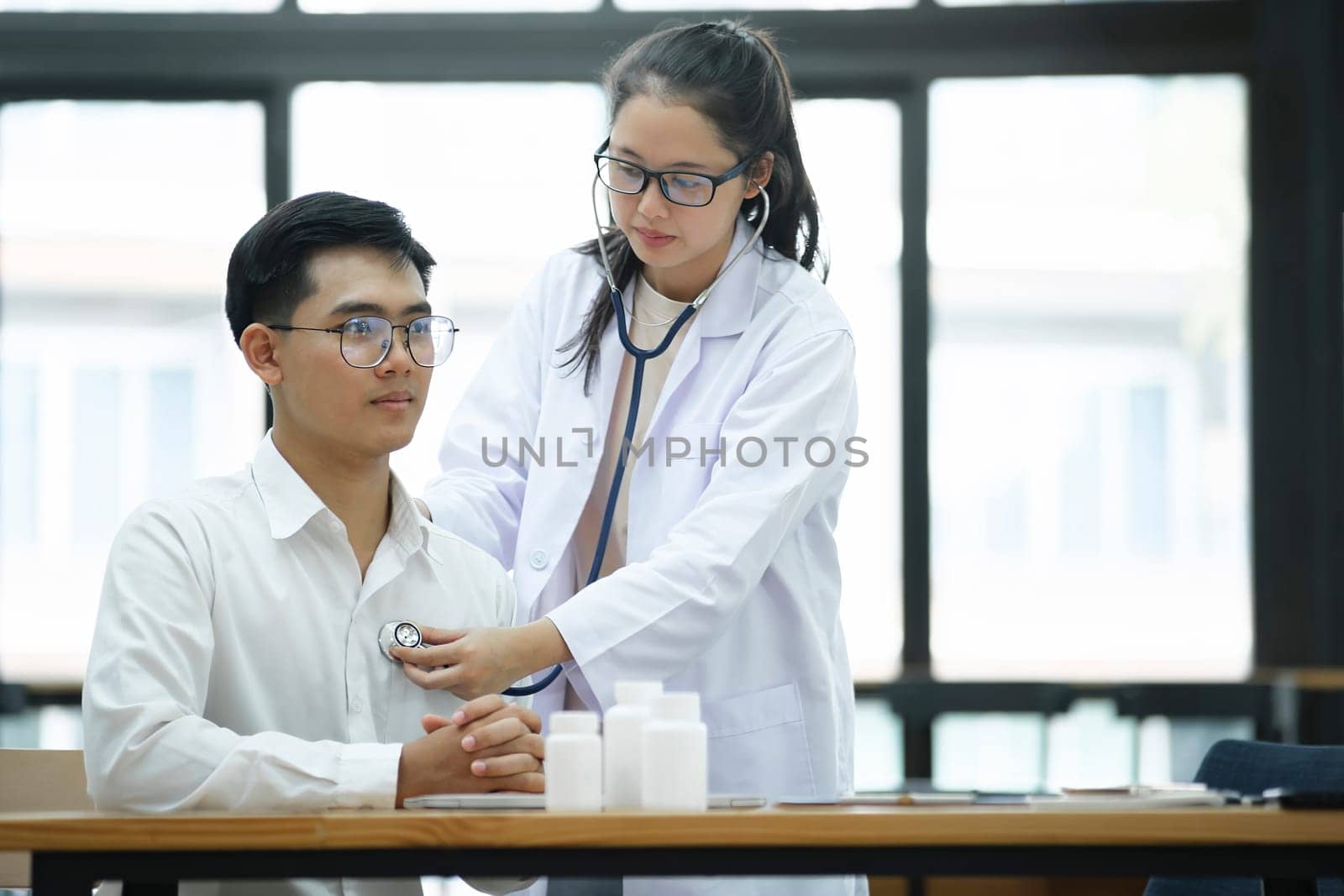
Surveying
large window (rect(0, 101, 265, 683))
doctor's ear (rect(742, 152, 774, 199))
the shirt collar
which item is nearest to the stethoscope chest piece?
the shirt collar

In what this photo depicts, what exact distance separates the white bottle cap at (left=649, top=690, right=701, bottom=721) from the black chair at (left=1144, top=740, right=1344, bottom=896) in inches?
29.2

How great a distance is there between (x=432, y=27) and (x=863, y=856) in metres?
3.61

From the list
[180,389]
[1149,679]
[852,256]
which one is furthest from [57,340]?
[1149,679]

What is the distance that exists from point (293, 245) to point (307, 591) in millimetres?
366

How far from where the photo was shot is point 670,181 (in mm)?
1692

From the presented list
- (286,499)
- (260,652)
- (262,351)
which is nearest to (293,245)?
(262,351)

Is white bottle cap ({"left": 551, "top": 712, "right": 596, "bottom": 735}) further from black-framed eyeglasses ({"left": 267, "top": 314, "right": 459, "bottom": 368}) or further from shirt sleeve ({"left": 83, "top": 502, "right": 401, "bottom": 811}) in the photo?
black-framed eyeglasses ({"left": 267, "top": 314, "right": 459, "bottom": 368})

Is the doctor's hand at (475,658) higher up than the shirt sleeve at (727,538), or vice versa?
the shirt sleeve at (727,538)

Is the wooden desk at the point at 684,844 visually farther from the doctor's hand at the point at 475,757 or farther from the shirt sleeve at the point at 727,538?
the shirt sleeve at the point at 727,538

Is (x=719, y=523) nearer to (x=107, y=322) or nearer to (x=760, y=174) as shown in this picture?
(x=760, y=174)

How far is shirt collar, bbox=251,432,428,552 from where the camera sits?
1510mm

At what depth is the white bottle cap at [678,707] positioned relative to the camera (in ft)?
3.98

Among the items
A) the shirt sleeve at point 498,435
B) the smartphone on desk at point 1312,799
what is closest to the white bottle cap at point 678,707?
the smartphone on desk at point 1312,799

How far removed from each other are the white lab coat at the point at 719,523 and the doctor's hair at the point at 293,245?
0.39 metres
